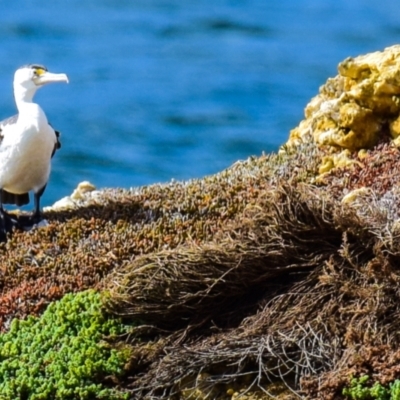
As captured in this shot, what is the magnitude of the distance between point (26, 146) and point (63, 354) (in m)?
3.81

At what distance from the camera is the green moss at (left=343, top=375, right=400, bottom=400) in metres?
5.91

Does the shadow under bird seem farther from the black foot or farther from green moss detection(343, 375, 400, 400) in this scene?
green moss detection(343, 375, 400, 400)

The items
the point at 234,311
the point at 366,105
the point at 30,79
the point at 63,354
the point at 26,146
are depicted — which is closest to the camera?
the point at 63,354

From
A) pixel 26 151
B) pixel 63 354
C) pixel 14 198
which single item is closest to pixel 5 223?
pixel 26 151

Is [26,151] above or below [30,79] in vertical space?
below

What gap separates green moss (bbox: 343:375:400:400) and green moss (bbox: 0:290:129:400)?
127cm

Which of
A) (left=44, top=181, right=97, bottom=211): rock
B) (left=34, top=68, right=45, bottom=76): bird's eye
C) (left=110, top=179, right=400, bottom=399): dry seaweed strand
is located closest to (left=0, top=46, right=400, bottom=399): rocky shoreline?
(left=110, top=179, right=400, bottom=399): dry seaweed strand

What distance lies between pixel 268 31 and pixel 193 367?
2553 centimetres

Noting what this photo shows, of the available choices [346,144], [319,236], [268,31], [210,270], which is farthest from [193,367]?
[268,31]

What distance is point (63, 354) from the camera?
21.8 feet

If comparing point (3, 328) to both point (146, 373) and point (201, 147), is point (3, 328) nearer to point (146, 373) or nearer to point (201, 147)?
point (146, 373)

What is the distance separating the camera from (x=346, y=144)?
9461 mm

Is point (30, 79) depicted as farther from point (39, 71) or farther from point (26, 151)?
point (26, 151)

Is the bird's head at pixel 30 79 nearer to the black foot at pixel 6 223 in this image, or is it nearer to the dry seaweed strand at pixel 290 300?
the black foot at pixel 6 223
